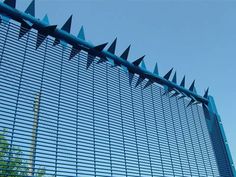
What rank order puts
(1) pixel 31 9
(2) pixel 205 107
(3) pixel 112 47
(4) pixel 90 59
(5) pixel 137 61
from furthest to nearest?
1. (2) pixel 205 107
2. (5) pixel 137 61
3. (3) pixel 112 47
4. (4) pixel 90 59
5. (1) pixel 31 9

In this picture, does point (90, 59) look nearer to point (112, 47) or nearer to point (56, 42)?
point (112, 47)

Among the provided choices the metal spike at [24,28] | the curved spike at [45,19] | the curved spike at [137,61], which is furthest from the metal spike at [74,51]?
the curved spike at [137,61]

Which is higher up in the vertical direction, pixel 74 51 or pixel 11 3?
pixel 11 3

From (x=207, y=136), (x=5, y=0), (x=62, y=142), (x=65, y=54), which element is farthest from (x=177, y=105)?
(x=5, y=0)

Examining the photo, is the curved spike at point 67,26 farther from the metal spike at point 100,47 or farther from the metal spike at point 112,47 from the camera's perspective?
the metal spike at point 112,47

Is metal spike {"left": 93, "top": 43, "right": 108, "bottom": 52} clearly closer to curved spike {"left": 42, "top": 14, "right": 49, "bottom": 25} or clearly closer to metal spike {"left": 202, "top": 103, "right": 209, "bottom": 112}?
→ curved spike {"left": 42, "top": 14, "right": 49, "bottom": 25}

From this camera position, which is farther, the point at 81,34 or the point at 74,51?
the point at 81,34

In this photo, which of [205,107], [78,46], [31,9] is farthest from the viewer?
[205,107]

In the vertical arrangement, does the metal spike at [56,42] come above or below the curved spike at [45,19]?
below

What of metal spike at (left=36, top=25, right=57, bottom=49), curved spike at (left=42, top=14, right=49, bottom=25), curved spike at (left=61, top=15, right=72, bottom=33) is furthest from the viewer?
curved spike at (left=61, top=15, right=72, bottom=33)

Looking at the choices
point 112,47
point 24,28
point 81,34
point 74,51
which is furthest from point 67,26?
point 112,47

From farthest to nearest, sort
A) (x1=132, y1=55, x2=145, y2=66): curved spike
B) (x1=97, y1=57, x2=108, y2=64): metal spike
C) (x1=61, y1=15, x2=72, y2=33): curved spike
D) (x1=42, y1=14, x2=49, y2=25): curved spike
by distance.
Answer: (x1=132, y1=55, x2=145, y2=66): curved spike < (x1=97, y1=57, x2=108, y2=64): metal spike < (x1=61, y1=15, x2=72, y2=33): curved spike < (x1=42, y1=14, x2=49, y2=25): curved spike

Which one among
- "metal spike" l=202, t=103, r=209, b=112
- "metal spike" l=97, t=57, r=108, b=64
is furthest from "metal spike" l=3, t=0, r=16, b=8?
"metal spike" l=202, t=103, r=209, b=112

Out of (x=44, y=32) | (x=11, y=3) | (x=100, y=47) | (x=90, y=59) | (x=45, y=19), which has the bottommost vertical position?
(x=90, y=59)
